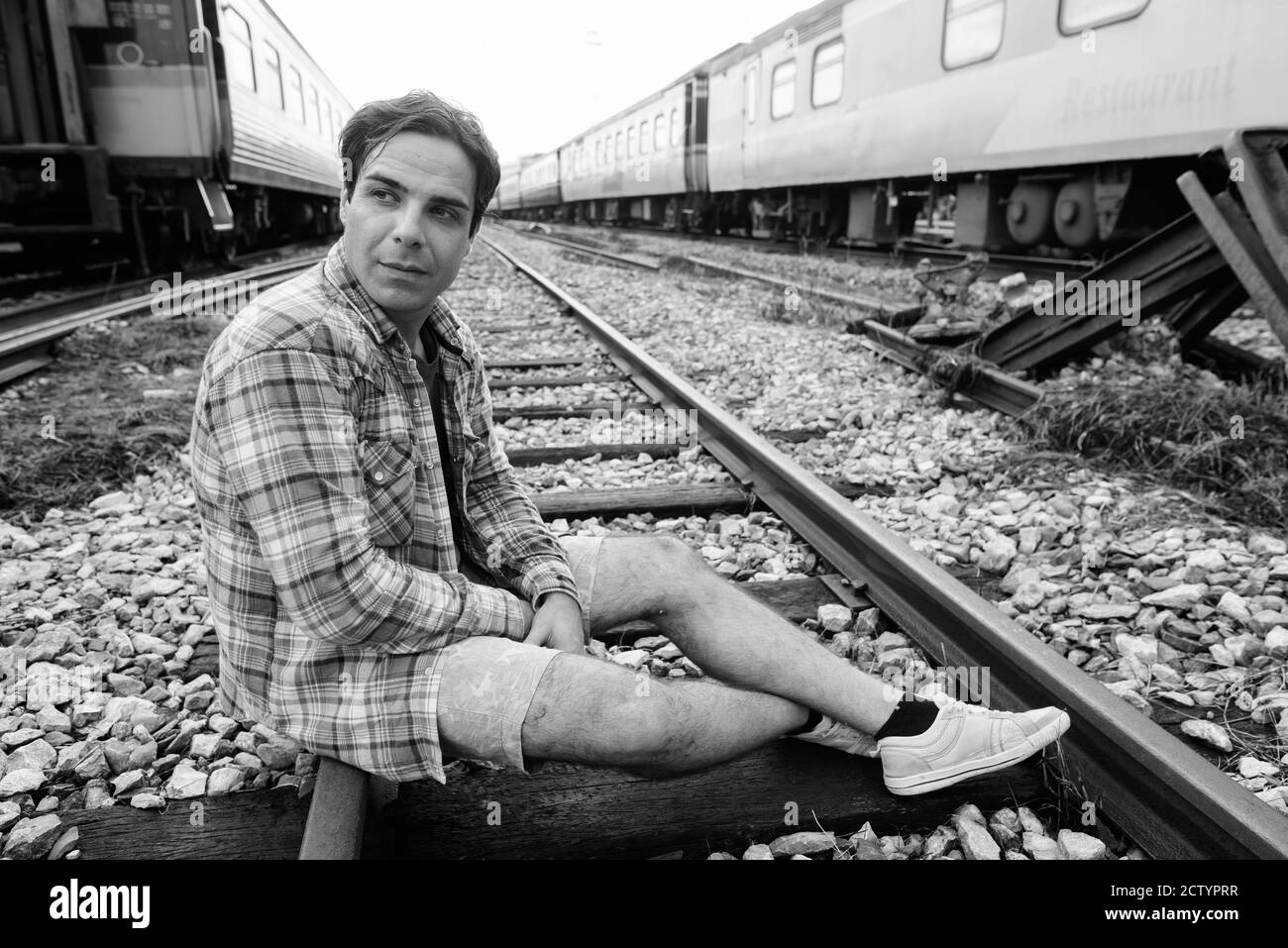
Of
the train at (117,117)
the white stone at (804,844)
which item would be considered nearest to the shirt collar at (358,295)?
the white stone at (804,844)

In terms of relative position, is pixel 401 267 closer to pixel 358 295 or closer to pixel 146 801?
pixel 358 295

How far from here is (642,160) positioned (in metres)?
22.1

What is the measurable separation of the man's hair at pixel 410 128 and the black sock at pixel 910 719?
4.37 ft

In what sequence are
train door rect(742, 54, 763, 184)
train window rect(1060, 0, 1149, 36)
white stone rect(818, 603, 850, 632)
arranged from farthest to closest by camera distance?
1. train door rect(742, 54, 763, 184)
2. train window rect(1060, 0, 1149, 36)
3. white stone rect(818, 603, 850, 632)

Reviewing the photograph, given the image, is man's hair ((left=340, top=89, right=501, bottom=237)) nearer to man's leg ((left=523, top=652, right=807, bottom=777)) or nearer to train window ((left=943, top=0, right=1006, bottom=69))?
man's leg ((left=523, top=652, right=807, bottom=777))

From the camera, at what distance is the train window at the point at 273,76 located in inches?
476

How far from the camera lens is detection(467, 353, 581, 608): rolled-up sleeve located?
1.93m

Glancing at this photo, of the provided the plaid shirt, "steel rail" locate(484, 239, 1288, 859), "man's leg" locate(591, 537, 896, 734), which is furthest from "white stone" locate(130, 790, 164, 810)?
"steel rail" locate(484, 239, 1288, 859)

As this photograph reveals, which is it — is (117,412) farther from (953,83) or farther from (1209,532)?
(953,83)

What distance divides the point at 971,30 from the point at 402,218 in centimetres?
840

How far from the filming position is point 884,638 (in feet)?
7.87

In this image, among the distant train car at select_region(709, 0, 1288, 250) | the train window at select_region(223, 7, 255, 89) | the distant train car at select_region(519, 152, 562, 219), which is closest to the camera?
the distant train car at select_region(709, 0, 1288, 250)

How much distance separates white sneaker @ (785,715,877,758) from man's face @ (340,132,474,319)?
1144 mm
